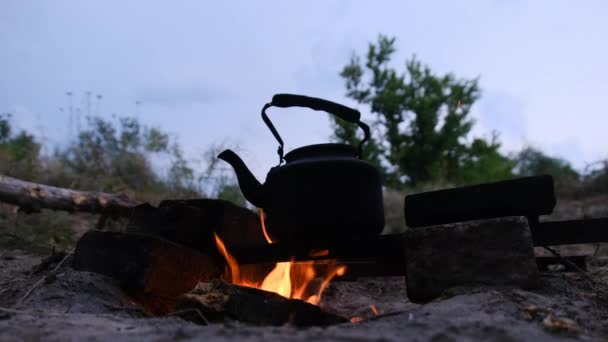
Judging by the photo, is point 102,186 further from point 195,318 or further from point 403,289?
point 195,318

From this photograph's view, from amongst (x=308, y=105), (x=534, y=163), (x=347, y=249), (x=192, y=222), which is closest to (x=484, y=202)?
(x=347, y=249)

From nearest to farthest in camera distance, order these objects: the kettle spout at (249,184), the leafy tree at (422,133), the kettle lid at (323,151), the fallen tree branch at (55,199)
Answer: the kettle lid at (323,151) → the kettle spout at (249,184) → the fallen tree branch at (55,199) → the leafy tree at (422,133)

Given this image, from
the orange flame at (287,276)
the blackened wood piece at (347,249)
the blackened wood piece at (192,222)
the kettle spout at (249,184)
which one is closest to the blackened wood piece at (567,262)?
the blackened wood piece at (347,249)

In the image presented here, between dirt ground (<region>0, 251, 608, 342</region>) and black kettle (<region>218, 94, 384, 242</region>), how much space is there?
0.56 metres

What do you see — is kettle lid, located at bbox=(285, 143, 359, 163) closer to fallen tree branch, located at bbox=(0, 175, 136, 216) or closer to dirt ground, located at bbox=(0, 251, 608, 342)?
dirt ground, located at bbox=(0, 251, 608, 342)

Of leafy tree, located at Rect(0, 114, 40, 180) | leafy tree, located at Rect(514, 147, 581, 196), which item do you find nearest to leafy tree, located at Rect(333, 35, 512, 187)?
leafy tree, located at Rect(514, 147, 581, 196)

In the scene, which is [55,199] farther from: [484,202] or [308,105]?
[484,202]

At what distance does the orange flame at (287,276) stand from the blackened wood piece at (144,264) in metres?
0.19

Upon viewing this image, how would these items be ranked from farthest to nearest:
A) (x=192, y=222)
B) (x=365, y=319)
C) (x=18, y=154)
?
(x=18, y=154) → (x=192, y=222) → (x=365, y=319)

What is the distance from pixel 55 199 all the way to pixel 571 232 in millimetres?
4443

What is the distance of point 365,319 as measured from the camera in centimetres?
173

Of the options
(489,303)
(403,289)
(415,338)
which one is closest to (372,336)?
(415,338)

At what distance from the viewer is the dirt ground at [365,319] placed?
1.31 m

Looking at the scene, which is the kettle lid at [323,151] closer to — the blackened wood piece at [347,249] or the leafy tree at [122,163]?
the blackened wood piece at [347,249]
